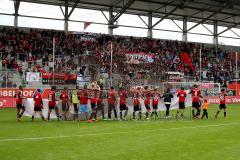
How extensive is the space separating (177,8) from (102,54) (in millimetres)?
16815

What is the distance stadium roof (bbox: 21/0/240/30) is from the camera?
47.6m

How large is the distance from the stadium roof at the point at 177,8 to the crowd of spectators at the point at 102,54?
3.53 meters

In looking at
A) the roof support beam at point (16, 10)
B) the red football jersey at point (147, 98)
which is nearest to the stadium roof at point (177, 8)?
the roof support beam at point (16, 10)

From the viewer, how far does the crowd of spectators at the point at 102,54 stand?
35.4 meters

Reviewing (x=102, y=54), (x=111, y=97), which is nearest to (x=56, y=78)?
(x=111, y=97)

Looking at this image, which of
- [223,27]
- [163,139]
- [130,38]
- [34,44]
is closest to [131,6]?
[130,38]

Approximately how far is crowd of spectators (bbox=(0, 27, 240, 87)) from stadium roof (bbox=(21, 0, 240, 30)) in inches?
139

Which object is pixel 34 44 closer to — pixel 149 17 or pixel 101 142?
pixel 149 17

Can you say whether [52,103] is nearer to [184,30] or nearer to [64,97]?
[64,97]

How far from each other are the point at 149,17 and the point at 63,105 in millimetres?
33897

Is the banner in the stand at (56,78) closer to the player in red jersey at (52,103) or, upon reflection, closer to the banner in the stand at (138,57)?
the player in red jersey at (52,103)

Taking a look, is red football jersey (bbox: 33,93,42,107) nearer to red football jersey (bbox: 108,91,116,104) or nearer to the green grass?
red football jersey (bbox: 108,91,116,104)

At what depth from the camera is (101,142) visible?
1286cm

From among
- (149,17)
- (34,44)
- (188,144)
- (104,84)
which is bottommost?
(188,144)
